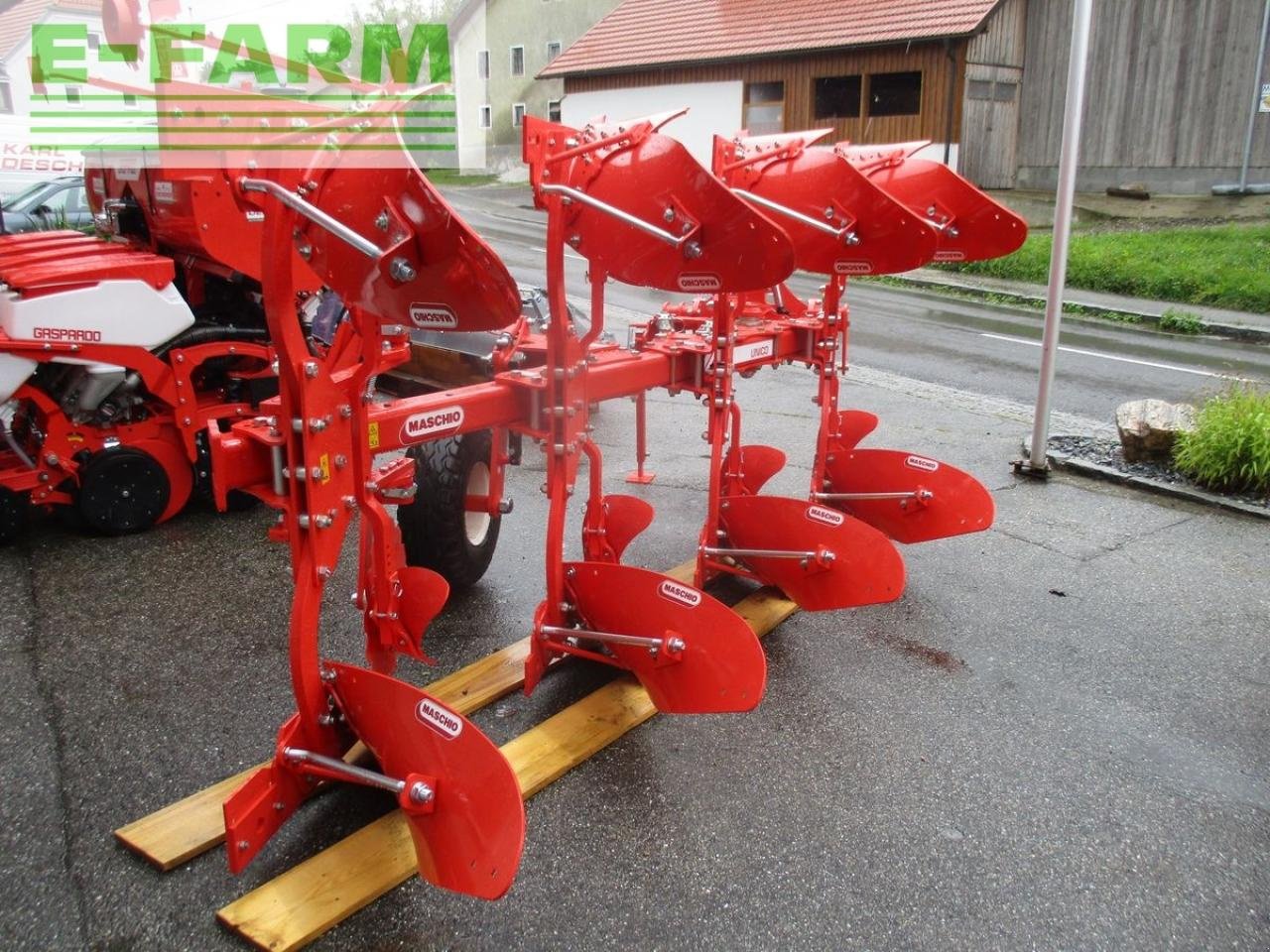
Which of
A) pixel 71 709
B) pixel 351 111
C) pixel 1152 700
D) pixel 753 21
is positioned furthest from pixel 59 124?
pixel 753 21

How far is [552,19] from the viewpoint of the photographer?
1342 inches

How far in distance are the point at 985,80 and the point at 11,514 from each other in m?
19.8

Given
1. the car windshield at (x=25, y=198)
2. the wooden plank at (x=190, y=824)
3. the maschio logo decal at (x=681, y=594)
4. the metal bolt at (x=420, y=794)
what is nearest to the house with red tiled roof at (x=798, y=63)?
the car windshield at (x=25, y=198)

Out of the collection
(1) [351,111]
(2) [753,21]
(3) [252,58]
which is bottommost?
(1) [351,111]

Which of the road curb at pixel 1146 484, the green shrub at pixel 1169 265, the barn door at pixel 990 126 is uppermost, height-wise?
the barn door at pixel 990 126

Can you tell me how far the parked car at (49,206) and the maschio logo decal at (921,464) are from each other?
34.3ft

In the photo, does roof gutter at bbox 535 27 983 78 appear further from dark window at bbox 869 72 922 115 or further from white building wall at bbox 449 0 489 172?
white building wall at bbox 449 0 489 172

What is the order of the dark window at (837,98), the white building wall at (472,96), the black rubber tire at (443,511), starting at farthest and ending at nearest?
the white building wall at (472,96) < the dark window at (837,98) < the black rubber tire at (443,511)

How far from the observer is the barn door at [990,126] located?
19.7 meters

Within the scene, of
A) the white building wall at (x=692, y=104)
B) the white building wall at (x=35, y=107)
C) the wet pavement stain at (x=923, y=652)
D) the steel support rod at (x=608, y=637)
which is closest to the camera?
the steel support rod at (x=608, y=637)

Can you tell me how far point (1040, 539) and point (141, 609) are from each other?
410cm

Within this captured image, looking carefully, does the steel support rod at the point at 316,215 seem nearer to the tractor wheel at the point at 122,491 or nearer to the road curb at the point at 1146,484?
the tractor wheel at the point at 122,491

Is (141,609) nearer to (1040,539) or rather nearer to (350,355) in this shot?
(350,355)

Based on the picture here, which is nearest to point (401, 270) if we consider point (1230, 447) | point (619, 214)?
point (619, 214)
